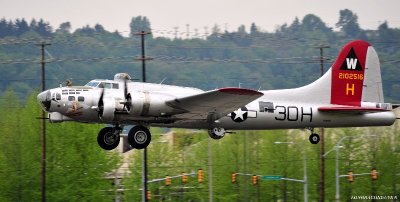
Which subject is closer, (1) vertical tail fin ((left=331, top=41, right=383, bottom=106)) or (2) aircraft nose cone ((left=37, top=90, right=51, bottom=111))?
(2) aircraft nose cone ((left=37, top=90, right=51, bottom=111))

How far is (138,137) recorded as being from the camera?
35344mm

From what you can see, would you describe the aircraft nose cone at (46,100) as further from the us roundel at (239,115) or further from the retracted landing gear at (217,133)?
the us roundel at (239,115)

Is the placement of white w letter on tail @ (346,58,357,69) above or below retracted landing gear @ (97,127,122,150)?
above

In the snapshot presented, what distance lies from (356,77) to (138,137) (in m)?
9.81

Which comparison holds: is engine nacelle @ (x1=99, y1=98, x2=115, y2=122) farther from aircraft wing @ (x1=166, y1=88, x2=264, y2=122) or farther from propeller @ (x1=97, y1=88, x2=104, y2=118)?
aircraft wing @ (x1=166, y1=88, x2=264, y2=122)

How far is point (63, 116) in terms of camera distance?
113 feet

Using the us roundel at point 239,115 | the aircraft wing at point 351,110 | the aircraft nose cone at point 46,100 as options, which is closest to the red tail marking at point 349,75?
the aircraft wing at point 351,110

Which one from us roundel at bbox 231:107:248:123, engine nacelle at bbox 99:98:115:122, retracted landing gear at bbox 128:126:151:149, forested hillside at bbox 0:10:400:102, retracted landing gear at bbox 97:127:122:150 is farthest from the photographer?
forested hillside at bbox 0:10:400:102

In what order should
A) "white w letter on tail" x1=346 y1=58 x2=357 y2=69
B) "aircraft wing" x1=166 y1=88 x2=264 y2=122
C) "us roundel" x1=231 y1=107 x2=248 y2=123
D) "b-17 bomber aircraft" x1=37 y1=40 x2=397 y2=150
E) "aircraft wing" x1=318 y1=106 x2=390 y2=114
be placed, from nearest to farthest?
1. "aircraft wing" x1=166 y1=88 x2=264 y2=122
2. "b-17 bomber aircraft" x1=37 y1=40 x2=397 y2=150
3. "us roundel" x1=231 y1=107 x2=248 y2=123
4. "aircraft wing" x1=318 y1=106 x2=390 y2=114
5. "white w letter on tail" x1=346 y1=58 x2=357 y2=69

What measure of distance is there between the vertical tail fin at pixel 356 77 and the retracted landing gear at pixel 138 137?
26.6 ft

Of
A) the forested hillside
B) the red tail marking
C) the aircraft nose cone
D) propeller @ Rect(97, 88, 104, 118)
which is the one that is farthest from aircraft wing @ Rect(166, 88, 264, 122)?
the forested hillside

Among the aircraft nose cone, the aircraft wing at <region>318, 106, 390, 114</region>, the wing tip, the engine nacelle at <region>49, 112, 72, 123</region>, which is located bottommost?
the engine nacelle at <region>49, 112, 72, 123</region>

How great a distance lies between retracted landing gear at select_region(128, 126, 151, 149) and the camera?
116ft

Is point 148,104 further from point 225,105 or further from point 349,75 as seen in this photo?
point 349,75
